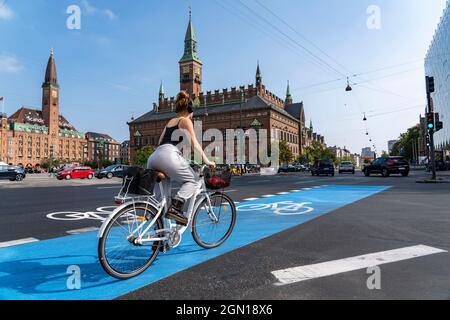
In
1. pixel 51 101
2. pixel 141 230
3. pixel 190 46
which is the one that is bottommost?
pixel 141 230

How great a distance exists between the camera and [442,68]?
56.4m

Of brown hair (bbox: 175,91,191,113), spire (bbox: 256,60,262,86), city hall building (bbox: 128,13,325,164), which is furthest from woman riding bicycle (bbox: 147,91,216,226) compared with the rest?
spire (bbox: 256,60,262,86)

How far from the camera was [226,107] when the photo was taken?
90.4 meters

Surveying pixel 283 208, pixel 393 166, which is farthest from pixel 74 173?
pixel 283 208

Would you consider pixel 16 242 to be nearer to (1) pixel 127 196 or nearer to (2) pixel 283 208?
(1) pixel 127 196

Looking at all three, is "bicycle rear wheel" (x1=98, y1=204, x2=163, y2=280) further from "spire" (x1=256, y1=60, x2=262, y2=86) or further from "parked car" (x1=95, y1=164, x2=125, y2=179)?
"spire" (x1=256, y1=60, x2=262, y2=86)

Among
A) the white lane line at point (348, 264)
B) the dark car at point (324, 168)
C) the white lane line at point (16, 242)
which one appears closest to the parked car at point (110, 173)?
the dark car at point (324, 168)

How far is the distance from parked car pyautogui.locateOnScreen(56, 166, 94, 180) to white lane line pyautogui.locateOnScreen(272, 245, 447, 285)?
3524cm

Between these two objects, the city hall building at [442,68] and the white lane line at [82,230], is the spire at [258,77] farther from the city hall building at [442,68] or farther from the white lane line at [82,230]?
Answer: the white lane line at [82,230]

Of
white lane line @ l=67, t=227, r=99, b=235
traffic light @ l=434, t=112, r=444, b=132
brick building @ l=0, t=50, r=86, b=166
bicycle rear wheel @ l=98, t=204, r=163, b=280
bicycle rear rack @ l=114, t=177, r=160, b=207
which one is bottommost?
white lane line @ l=67, t=227, r=99, b=235

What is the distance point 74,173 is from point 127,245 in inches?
1385

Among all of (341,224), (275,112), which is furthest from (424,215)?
(275,112)

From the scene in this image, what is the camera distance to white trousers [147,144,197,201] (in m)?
3.57

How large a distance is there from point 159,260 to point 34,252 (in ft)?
5.81
